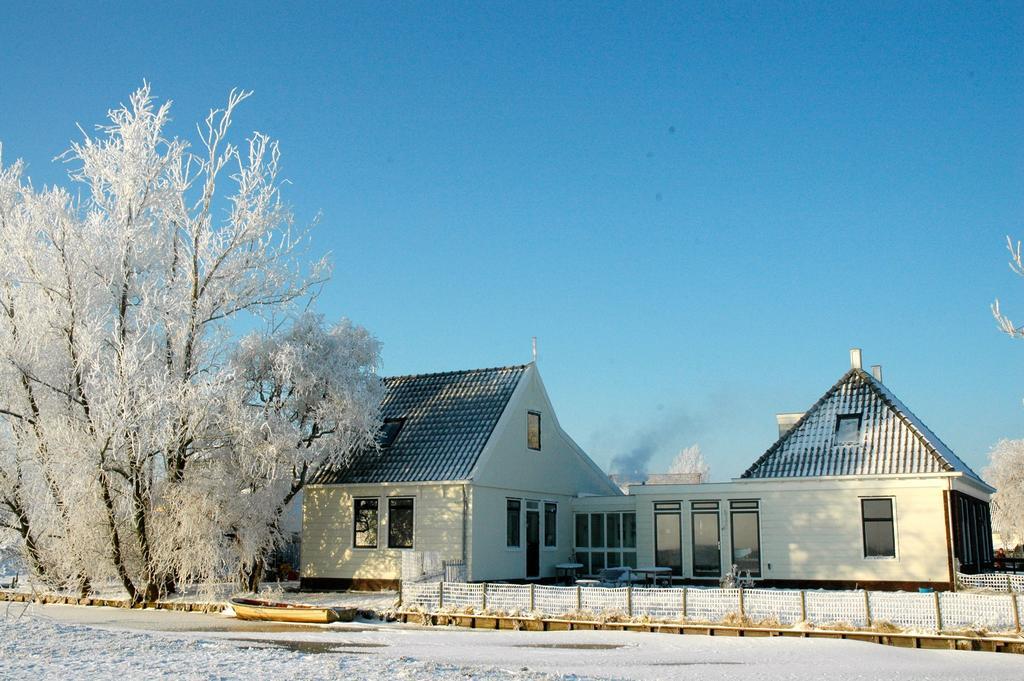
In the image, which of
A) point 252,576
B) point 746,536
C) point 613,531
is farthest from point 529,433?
point 252,576

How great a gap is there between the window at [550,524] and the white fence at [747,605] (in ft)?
25.2

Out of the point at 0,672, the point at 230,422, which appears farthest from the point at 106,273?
the point at 0,672

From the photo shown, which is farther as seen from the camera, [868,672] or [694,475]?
[694,475]

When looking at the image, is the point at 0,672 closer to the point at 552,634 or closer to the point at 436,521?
the point at 552,634

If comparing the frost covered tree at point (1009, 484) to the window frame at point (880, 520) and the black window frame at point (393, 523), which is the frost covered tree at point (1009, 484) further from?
the black window frame at point (393, 523)

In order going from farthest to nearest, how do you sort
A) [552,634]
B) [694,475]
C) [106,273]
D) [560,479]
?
1. [694,475]
2. [560,479]
3. [106,273]
4. [552,634]

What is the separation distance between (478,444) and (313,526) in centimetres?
517

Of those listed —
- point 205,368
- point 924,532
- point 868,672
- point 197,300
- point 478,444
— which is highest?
point 197,300

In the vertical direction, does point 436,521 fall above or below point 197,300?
below

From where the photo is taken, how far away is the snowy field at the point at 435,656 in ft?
40.6

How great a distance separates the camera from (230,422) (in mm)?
22609

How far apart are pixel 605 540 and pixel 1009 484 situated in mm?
47479

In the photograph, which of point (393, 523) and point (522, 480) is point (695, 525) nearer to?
point (522, 480)

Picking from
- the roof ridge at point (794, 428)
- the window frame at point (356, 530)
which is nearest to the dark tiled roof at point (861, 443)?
the roof ridge at point (794, 428)
